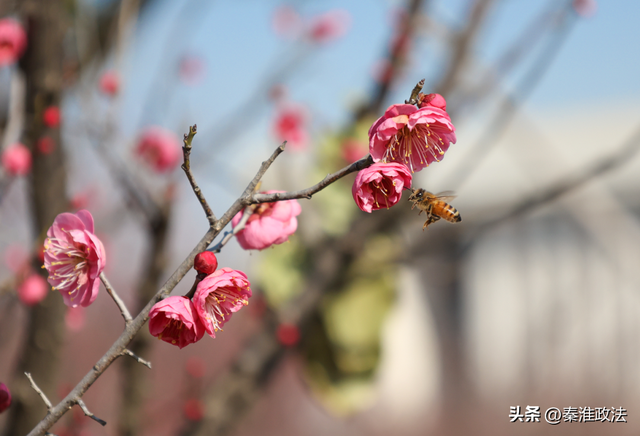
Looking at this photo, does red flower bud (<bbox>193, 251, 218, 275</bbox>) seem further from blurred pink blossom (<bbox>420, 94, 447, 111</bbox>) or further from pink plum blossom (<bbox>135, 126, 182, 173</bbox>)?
pink plum blossom (<bbox>135, 126, 182, 173</bbox>)

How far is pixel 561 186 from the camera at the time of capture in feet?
5.24

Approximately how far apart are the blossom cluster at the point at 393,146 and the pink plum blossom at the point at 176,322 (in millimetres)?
213

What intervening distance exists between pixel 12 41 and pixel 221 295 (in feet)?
3.30

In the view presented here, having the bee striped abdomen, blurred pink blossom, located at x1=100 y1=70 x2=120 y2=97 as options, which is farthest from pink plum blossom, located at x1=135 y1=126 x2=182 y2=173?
the bee striped abdomen

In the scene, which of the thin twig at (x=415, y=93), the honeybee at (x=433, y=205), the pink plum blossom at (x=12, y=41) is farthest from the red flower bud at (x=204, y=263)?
the pink plum blossom at (x=12, y=41)

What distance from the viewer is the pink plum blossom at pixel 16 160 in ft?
3.76

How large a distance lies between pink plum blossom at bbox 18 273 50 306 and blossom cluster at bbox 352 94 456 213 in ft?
3.08

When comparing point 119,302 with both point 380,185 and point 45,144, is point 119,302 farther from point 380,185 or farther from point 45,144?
point 45,144

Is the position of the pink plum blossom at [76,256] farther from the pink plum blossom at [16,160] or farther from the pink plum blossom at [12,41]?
the pink plum blossom at [12,41]

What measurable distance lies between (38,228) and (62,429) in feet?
1.72

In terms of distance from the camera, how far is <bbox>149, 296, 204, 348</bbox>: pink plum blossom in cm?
53

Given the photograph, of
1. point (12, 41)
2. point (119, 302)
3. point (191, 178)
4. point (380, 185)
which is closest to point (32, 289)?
point (12, 41)

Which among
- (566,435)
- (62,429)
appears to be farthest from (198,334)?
(566,435)

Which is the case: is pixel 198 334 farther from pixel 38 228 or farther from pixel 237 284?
pixel 38 228
